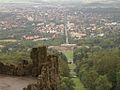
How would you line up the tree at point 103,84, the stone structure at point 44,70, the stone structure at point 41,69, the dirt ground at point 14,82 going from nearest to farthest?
the stone structure at point 44,70, the dirt ground at point 14,82, the stone structure at point 41,69, the tree at point 103,84

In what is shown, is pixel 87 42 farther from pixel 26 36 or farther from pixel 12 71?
pixel 12 71

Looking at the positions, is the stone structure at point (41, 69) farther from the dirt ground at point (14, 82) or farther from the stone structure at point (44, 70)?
the dirt ground at point (14, 82)

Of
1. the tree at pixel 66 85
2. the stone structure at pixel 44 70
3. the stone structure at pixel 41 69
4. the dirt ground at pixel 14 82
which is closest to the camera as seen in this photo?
the stone structure at pixel 44 70

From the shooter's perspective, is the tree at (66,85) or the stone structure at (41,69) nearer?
the stone structure at (41,69)

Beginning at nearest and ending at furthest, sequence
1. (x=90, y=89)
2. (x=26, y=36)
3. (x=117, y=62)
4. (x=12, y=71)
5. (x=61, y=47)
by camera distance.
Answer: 1. (x=12, y=71)
2. (x=90, y=89)
3. (x=117, y=62)
4. (x=61, y=47)
5. (x=26, y=36)

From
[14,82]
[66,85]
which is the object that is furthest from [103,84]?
[14,82]

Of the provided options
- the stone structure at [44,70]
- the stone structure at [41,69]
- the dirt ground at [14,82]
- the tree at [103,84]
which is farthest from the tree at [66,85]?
the dirt ground at [14,82]

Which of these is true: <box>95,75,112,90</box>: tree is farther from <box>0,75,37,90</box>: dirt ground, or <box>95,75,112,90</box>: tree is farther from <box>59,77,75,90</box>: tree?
<box>0,75,37,90</box>: dirt ground

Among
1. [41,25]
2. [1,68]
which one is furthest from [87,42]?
[1,68]
